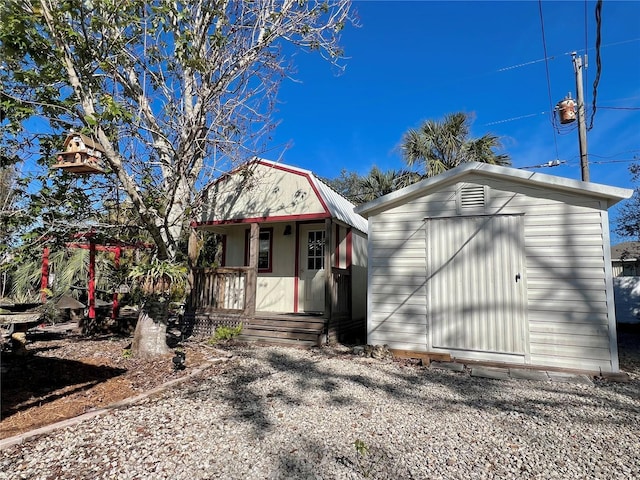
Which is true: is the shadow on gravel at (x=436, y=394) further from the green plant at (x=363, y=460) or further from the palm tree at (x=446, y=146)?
the palm tree at (x=446, y=146)

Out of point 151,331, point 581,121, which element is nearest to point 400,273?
point 151,331

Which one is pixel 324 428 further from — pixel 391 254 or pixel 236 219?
pixel 236 219

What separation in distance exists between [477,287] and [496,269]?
393 mm

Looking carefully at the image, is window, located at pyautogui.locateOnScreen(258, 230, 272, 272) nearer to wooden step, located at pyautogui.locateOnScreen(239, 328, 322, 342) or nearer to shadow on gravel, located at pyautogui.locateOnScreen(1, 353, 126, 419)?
wooden step, located at pyautogui.locateOnScreen(239, 328, 322, 342)

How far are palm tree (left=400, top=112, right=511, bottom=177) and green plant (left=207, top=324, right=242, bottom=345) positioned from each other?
7.73 meters

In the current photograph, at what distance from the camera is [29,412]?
330 cm

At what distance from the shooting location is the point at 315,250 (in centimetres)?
881

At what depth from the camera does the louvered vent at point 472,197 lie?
5719 millimetres

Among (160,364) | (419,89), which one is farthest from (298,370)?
(419,89)

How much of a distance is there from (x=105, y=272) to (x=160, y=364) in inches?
326

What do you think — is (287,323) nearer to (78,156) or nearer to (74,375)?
(74,375)

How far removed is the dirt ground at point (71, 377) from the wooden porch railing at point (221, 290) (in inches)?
49.1

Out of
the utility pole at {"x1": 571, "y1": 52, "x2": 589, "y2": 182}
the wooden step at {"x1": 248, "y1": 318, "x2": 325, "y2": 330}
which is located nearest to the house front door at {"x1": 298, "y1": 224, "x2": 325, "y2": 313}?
the wooden step at {"x1": 248, "y1": 318, "x2": 325, "y2": 330}

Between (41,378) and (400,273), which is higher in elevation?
(400,273)
